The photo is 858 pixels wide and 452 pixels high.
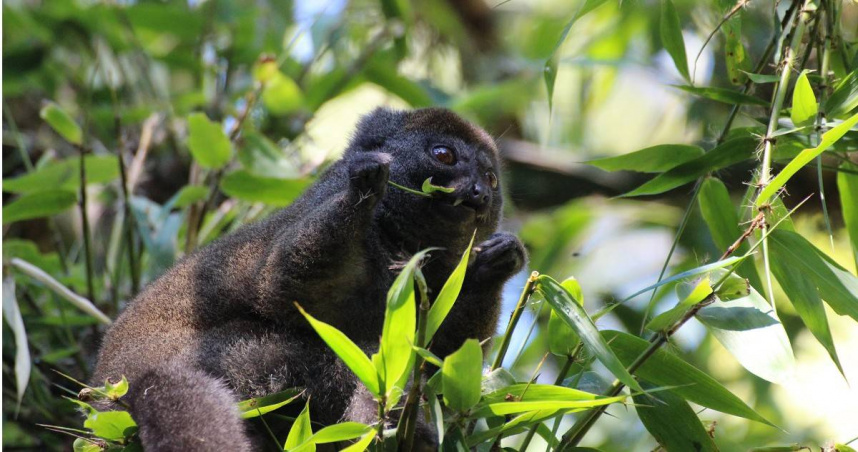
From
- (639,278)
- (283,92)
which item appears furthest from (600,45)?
(283,92)

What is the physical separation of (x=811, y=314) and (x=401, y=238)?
159 centimetres

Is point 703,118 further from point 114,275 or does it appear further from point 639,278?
point 114,275

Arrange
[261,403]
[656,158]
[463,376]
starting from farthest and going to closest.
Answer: [656,158] < [261,403] < [463,376]

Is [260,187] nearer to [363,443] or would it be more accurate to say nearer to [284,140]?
[284,140]

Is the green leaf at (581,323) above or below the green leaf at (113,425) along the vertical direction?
above

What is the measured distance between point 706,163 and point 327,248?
4.47 ft

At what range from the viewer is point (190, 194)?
4.62 metres

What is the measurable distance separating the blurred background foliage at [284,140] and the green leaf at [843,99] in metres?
0.35

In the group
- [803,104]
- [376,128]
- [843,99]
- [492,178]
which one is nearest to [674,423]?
[803,104]

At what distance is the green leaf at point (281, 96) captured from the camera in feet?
17.0

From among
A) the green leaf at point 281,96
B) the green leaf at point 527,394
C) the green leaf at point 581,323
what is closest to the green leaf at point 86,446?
the green leaf at point 527,394

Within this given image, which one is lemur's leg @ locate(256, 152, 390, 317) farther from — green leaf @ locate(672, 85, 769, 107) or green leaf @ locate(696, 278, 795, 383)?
green leaf @ locate(696, 278, 795, 383)

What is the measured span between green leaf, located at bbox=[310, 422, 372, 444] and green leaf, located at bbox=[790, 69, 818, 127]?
1.64 meters

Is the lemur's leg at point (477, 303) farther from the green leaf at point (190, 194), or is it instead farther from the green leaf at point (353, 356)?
the green leaf at point (190, 194)
